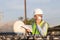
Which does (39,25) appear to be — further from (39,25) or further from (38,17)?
(38,17)

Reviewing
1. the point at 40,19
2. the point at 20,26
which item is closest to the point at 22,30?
the point at 20,26

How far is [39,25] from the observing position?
544 centimetres

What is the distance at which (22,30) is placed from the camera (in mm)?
5469

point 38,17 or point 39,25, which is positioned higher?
point 38,17

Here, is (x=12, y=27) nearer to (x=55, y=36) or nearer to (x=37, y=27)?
(x=37, y=27)

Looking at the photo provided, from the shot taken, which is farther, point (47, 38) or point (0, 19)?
point (0, 19)

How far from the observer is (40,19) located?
552cm

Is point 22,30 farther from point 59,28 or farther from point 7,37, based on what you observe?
point 59,28

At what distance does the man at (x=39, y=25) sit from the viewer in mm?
5430

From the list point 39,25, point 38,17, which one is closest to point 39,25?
point 39,25

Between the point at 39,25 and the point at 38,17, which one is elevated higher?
the point at 38,17

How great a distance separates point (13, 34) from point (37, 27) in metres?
0.50

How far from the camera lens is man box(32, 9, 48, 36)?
543cm

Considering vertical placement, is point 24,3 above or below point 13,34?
above
